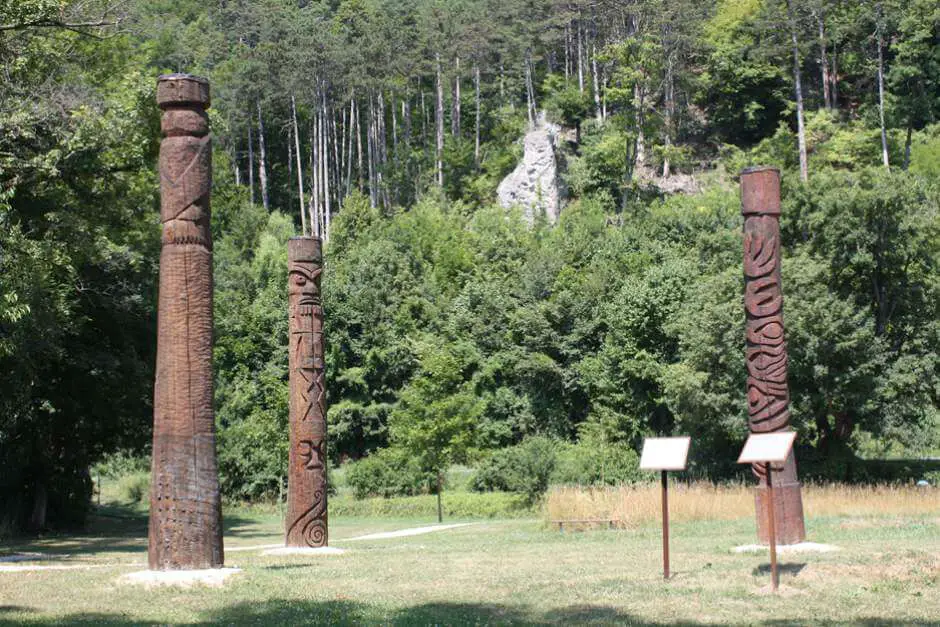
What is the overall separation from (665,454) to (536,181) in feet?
189

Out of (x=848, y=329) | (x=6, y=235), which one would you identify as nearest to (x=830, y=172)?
(x=848, y=329)

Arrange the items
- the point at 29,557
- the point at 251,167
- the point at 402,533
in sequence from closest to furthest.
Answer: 1. the point at 29,557
2. the point at 402,533
3. the point at 251,167

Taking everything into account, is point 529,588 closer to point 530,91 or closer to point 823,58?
point 823,58

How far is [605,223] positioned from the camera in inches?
2478

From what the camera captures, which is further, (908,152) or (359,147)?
(359,147)

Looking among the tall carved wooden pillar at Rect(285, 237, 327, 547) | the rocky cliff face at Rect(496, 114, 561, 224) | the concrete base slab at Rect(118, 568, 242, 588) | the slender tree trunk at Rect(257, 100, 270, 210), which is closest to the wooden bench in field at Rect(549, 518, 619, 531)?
the tall carved wooden pillar at Rect(285, 237, 327, 547)

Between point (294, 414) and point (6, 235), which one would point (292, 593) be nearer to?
point (294, 414)

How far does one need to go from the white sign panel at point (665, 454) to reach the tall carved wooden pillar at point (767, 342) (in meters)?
3.96

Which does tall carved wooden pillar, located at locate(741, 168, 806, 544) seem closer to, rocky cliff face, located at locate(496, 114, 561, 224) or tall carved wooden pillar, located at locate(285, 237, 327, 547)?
tall carved wooden pillar, located at locate(285, 237, 327, 547)

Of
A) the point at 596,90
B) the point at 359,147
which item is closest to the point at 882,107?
the point at 596,90

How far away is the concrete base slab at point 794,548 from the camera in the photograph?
16.1 metres

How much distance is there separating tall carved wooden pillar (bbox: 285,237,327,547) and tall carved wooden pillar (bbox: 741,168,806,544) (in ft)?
23.9

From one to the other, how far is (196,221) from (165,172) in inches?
28.5

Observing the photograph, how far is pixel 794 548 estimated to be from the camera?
53.6ft
